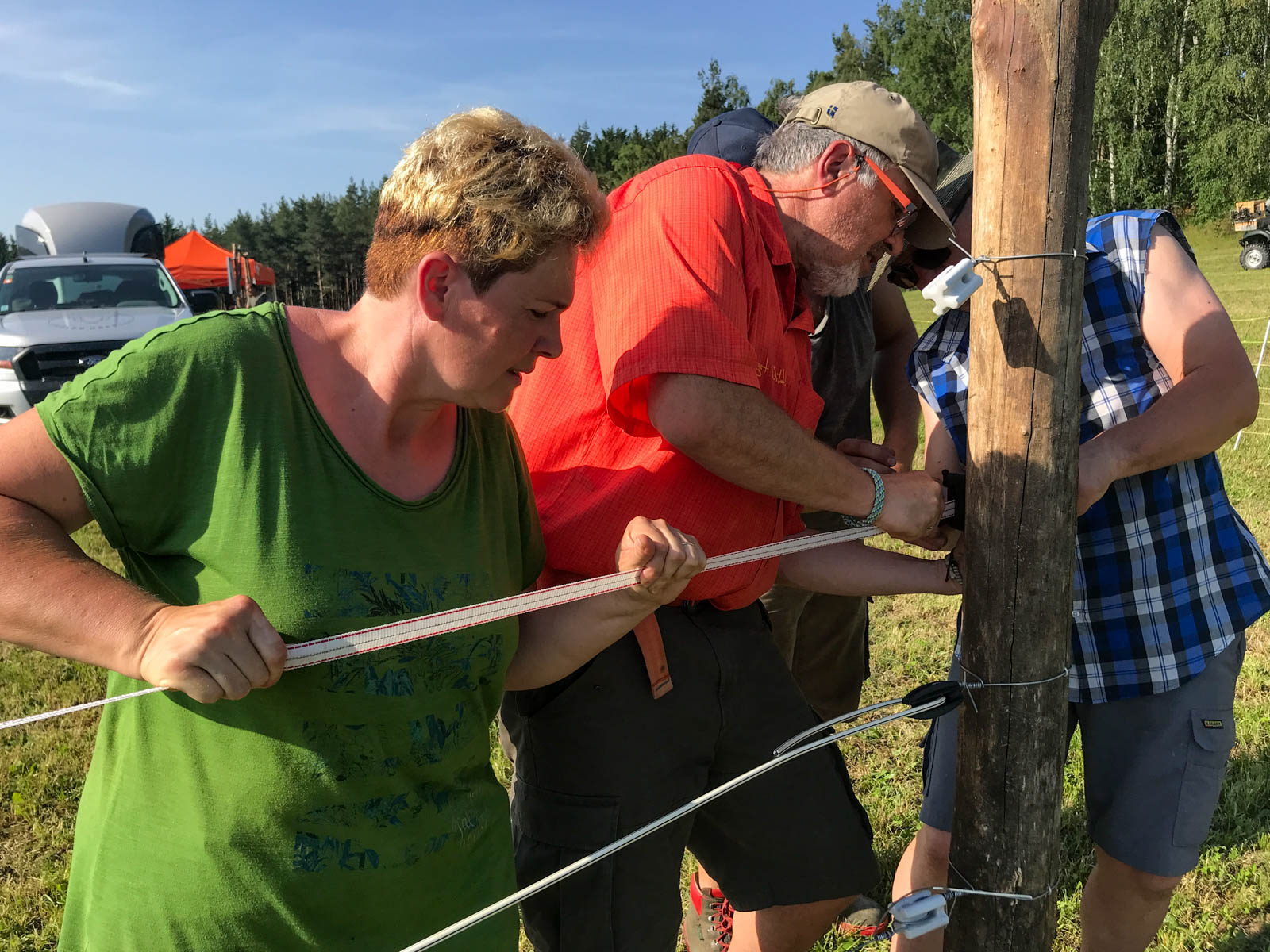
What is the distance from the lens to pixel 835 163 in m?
2.09

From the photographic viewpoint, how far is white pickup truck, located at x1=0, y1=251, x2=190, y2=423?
891cm

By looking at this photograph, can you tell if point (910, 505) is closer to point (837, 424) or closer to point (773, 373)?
point (773, 373)

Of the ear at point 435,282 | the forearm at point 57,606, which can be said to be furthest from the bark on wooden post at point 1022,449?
the forearm at point 57,606

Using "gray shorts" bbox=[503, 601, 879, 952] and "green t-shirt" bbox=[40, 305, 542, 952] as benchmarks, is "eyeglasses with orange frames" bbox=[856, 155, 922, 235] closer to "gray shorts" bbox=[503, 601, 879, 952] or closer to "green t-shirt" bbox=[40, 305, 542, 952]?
"gray shorts" bbox=[503, 601, 879, 952]

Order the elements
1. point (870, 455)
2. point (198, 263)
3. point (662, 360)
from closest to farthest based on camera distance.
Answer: point (662, 360), point (870, 455), point (198, 263)

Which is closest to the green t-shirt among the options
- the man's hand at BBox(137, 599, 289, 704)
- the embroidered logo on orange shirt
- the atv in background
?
the man's hand at BBox(137, 599, 289, 704)

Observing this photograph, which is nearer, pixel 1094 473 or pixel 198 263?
pixel 1094 473

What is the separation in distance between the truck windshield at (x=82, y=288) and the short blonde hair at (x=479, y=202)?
10.1 metres

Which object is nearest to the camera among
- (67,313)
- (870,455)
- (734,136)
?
A: (870,455)

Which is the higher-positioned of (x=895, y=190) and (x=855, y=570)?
(x=895, y=190)

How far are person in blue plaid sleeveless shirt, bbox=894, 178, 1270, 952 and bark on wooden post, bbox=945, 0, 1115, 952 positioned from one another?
0.25 metres

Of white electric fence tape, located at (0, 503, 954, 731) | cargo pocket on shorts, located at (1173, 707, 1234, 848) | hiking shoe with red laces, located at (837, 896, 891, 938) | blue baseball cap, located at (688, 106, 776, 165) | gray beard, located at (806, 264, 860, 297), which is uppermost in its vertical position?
blue baseball cap, located at (688, 106, 776, 165)

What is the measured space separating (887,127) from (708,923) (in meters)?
2.34

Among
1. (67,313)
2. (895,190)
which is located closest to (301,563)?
(895,190)
